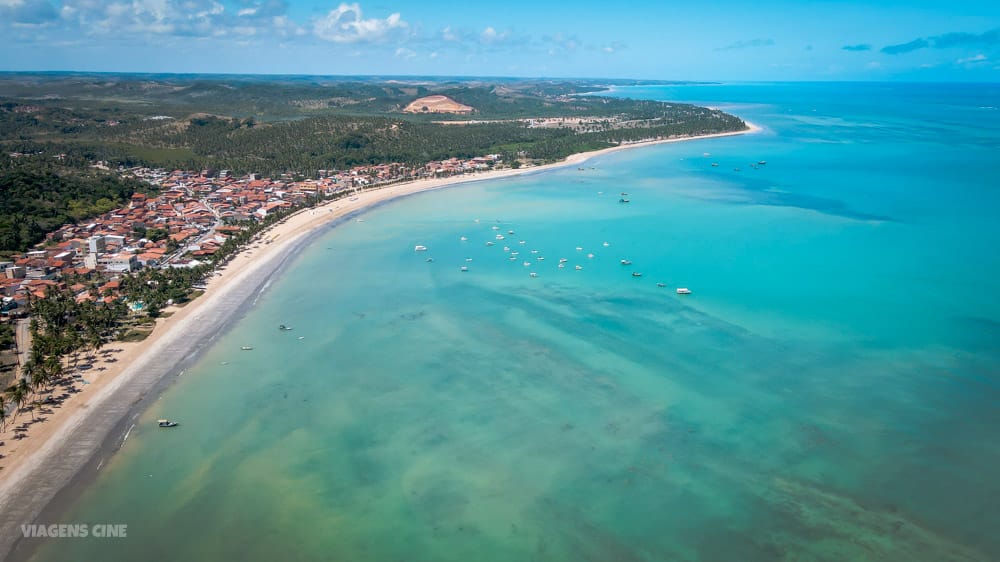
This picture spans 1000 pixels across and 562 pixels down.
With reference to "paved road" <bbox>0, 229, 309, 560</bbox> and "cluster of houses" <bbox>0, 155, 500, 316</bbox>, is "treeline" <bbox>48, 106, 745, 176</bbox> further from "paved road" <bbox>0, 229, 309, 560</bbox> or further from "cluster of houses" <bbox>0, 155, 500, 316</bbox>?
"paved road" <bbox>0, 229, 309, 560</bbox>

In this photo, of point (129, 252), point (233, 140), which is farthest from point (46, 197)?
point (233, 140)

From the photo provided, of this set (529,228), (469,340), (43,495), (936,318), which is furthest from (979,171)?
(43,495)

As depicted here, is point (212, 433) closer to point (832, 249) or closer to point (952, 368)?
point (952, 368)

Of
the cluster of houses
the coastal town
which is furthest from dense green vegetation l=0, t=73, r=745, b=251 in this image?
the coastal town

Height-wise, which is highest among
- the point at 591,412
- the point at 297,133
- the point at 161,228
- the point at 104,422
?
the point at 297,133

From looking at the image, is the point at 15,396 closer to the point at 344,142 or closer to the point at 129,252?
the point at 129,252

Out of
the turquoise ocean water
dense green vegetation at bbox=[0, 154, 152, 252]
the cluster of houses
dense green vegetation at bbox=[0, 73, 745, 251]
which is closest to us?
the turquoise ocean water

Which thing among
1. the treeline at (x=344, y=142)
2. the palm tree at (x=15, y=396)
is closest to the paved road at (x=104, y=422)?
the palm tree at (x=15, y=396)
